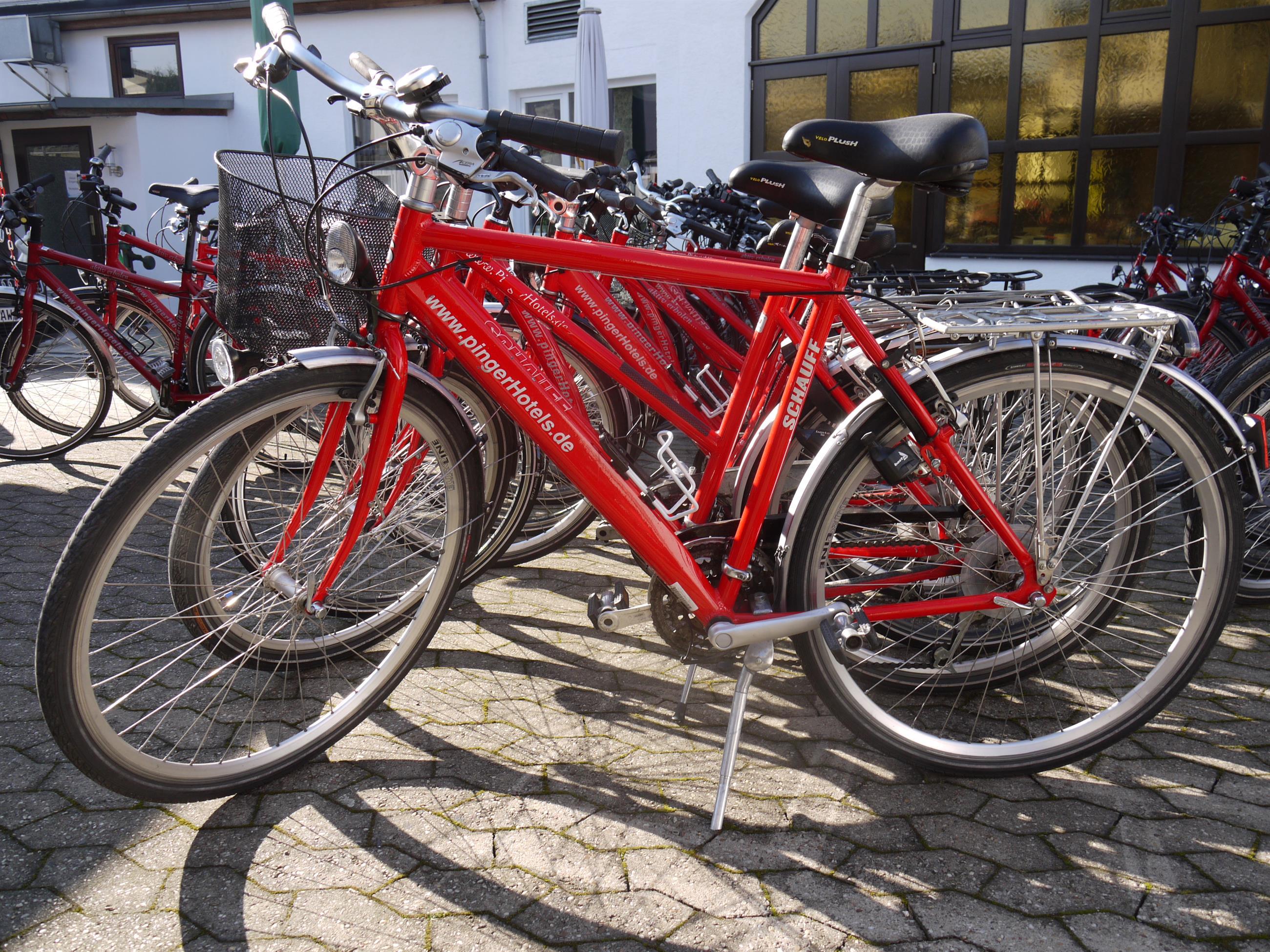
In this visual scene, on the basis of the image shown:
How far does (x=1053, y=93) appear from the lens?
8.58 m

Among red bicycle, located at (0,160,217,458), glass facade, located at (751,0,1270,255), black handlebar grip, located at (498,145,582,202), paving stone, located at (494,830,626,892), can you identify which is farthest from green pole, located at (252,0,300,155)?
glass facade, located at (751,0,1270,255)

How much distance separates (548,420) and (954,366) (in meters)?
0.90

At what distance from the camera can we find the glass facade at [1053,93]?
26.0 feet

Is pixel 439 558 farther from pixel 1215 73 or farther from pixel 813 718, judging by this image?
pixel 1215 73

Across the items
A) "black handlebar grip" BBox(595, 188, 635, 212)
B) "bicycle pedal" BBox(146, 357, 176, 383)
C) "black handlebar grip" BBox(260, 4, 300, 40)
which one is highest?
"black handlebar grip" BBox(260, 4, 300, 40)

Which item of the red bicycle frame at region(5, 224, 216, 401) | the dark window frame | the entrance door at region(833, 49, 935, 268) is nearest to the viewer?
the red bicycle frame at region(5, 224, 216, 401)

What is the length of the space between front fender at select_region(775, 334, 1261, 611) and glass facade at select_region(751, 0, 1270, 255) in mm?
6227

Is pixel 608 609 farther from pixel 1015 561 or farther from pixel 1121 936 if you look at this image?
pixel 1121 936

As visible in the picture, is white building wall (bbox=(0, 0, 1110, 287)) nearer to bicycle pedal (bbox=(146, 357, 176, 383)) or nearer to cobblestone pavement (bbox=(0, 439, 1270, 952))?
bicycle pedal (bbox=(146, 357, 176, 383))

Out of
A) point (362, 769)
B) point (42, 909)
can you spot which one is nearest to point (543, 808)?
point (362, 769)

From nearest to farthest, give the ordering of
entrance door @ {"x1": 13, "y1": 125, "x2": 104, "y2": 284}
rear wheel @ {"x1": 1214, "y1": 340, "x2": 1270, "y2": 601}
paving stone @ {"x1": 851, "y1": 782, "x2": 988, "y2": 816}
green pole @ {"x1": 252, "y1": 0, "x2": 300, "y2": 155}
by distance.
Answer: paving stone @ {"x1": 851, "y1": 782, "x2": 988, "y2": 816} → rear wheel @ {"x1": 1214, "y1": 340, "x2": 1270, "y2": 601} → green pole @ {"x1": 252, "y1": 0, "x2": 300, "y2": 155} → entrance door @ {"x1": 13, "y1": 125, "x2": 104, "y2": 284}

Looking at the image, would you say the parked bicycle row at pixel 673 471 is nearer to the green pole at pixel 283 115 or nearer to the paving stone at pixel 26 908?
the paving stone at pixel 26 908

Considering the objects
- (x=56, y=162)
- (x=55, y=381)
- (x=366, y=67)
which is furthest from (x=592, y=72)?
(x=56, y=162)

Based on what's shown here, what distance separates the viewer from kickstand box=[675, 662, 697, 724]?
8.21ft
